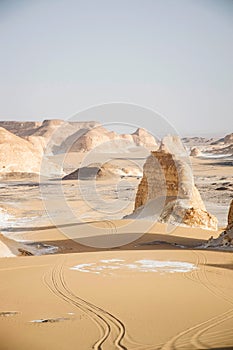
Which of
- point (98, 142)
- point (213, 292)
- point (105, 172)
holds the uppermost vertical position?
point (98, 142)

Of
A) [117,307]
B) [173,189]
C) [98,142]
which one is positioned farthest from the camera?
[98,142]

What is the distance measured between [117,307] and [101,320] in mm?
503

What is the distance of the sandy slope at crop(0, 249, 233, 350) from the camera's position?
430 centimetres

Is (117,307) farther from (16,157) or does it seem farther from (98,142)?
(98,142)

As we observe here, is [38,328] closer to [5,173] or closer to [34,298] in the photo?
[34,298]

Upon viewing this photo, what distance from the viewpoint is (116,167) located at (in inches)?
1758

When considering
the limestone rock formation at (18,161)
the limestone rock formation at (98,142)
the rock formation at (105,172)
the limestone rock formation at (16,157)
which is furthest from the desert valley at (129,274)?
the limestone rock formation at (98,142)

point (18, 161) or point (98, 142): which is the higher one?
point (98, 142)

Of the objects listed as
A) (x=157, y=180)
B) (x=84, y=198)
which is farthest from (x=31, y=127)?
(x=157, y=180)

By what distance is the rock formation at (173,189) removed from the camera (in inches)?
551

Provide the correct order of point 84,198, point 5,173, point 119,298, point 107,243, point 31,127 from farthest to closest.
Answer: point 31,127 < point 5,173 < point 84,198 < point 107,243 < point 119,298

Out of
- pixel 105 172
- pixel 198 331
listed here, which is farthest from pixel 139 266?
pixel 105 172

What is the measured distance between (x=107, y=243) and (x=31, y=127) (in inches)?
3579

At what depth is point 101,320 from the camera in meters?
4.86
